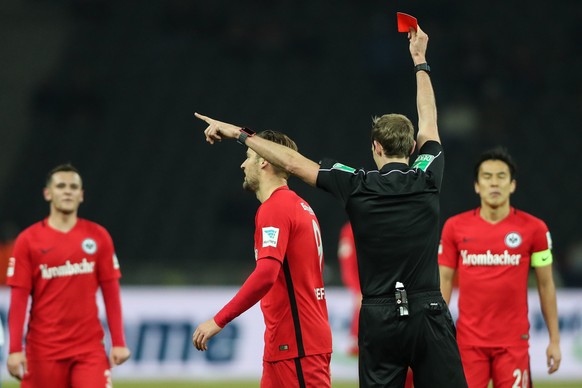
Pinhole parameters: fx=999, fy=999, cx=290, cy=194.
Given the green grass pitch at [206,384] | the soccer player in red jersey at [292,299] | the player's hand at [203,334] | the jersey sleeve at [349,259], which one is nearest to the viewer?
the player's hand at [203,334]

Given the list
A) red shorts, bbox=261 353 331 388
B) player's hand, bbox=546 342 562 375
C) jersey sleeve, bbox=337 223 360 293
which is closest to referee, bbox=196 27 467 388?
red shorts, bbox=261 353 331 388

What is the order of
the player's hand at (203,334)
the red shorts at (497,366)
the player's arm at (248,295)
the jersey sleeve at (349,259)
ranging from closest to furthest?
the player's hand at (203,334)
the player's arm at (248,295)
the red shorts at (497,366)
the jersey sleeve at (349,259)

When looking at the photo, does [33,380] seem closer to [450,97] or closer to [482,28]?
[450,97]

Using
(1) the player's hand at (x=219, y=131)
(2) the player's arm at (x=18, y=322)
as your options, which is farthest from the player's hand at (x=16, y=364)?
(1) the player's hand at (x=219, y=131)

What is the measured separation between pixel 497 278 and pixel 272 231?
2147 millimetres

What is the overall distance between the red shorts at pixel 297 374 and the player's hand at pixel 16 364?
83.1 inches

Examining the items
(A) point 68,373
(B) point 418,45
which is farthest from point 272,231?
(A) point 68,373

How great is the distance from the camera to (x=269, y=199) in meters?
5.34

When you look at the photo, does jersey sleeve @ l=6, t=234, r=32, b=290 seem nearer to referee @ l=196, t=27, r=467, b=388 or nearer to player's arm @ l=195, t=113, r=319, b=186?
player's arm @ l=195, t=113, r=319, b=186

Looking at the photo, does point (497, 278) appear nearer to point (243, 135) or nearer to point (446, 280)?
point (446, 280)

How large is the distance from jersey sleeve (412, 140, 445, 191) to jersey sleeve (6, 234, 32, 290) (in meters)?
3.01

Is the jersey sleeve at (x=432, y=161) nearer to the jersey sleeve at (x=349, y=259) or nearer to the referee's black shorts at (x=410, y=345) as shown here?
the referee's black shorts at (x=410, y=345)

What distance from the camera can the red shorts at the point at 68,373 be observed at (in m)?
6.57

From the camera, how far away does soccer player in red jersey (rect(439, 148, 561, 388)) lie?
21.5 ft
